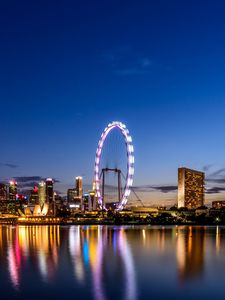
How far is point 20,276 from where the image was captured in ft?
83.0

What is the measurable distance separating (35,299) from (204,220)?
132800mm

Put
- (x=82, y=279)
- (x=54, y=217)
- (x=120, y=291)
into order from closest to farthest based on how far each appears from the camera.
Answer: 1. (x=120, y=291)
2. (x=82, y=279)
3. (x=54, y=217)

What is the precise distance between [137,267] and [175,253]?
29.6 feet

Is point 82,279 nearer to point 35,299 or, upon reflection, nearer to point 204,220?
point 35,299

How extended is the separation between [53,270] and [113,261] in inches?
242

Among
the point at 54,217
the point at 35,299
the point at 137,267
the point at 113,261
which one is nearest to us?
the point at 35,299

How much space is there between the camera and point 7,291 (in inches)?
825

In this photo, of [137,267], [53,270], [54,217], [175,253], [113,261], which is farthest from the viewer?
[54,217]

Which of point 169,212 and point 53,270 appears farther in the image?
point 169,212

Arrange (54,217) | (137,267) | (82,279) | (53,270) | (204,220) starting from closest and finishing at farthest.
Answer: (82,279) → (53,270) → (137,267) → (204,220) → (54,217)

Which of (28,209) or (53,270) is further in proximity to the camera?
(28,209)

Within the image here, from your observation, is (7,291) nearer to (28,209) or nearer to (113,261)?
(113,261)

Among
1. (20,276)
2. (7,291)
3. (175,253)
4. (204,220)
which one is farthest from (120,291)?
(204,220)

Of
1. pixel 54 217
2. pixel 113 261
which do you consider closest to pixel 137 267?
pixel 113 261
